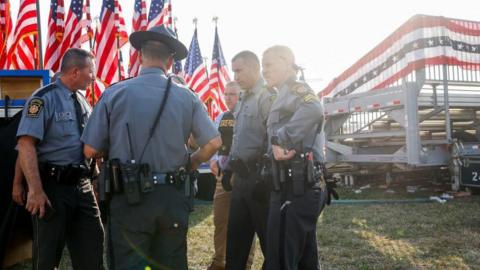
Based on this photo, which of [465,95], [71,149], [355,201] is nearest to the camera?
[71,149]

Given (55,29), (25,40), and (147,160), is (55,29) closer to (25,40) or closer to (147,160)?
(25,40)

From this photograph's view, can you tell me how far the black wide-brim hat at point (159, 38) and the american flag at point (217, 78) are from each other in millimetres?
10265

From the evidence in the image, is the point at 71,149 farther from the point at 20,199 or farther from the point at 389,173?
the point at 389,173

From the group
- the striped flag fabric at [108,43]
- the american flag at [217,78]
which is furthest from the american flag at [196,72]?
the striped flag fabric at [108,43]

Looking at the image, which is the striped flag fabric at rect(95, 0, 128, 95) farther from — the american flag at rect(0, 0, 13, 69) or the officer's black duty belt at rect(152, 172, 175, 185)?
the officer's black duty belt at rect(152, 172, 175, 185)

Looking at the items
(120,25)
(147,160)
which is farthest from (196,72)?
(147,160)

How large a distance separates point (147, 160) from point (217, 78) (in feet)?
36.3

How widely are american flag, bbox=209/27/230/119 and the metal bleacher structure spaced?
395 centimetres

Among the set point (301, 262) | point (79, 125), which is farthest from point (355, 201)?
point (79, 125)

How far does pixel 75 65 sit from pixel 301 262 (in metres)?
2.26

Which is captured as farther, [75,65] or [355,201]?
[355,201]

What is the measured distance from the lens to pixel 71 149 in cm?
336

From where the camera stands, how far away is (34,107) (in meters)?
3.19

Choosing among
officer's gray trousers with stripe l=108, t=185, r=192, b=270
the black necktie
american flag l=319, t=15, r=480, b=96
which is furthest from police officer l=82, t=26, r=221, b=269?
american flag l=319, t=15, r=480, b=96
